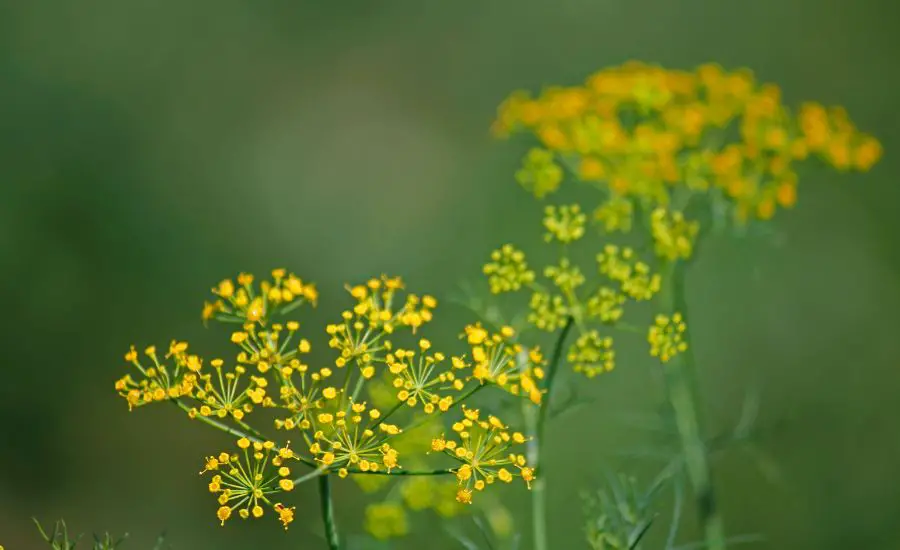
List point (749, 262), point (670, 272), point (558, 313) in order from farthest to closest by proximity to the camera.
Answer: point (749, 262)
point (670, 272)
point (558, 313)

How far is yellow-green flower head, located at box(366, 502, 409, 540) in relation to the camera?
8.69ft

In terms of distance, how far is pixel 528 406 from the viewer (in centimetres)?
258

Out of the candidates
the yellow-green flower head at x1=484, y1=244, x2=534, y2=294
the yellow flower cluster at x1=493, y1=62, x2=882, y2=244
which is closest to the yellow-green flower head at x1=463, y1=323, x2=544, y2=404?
the yellow-green flower head at x1=484, y1=244, x2=534, y2=294

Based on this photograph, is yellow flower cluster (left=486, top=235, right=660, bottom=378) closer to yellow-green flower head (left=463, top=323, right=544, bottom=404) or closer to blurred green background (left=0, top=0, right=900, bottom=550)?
yellow-green flower head (left=463, top=323, right=544, bottom=404)

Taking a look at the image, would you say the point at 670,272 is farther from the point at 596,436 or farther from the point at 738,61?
the point at 738,61

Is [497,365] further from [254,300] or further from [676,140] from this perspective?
[676,140]

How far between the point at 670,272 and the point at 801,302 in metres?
2.49

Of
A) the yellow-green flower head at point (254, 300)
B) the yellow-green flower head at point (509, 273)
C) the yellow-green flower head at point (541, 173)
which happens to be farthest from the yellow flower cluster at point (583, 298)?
the yellow-green flower head at point (541, 173)

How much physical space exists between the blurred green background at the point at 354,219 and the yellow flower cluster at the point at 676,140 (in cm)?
58

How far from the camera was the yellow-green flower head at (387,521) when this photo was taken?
2648 mm

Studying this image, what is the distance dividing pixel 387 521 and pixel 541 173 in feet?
3.52

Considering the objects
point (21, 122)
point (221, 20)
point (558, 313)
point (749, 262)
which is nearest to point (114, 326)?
point (21, 122)

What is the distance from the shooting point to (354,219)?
597 cm

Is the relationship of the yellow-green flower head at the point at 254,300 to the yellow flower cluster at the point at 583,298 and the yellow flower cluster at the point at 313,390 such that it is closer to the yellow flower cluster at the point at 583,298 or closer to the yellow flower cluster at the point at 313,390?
the yellow flower cluster at the point at 313,390
